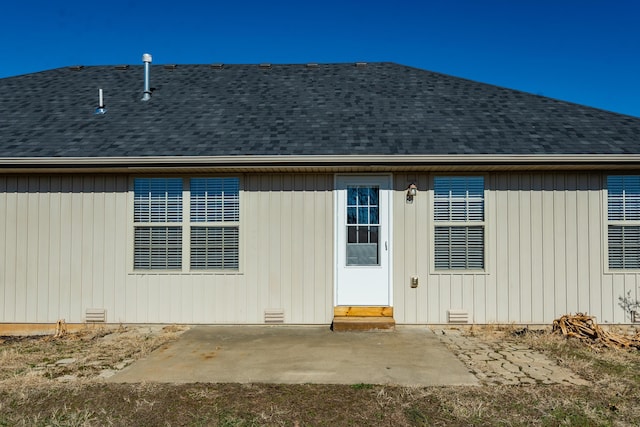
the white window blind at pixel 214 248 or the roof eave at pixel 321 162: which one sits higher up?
the roof eave at pixel 321 162

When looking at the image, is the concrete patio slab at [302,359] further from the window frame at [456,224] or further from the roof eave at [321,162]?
the roof eave at [321,162]

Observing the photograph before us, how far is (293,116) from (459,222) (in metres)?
3.29

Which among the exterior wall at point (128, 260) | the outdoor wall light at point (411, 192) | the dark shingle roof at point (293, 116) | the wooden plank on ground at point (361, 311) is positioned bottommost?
the wooden plank on ground at point (361, 311)

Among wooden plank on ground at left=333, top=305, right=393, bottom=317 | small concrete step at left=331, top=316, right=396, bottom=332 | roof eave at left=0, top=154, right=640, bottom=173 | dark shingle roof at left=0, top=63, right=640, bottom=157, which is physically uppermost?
dark shingle roof at left=0, top=63, right=640, bottom=157

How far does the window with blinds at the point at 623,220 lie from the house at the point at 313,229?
2cm

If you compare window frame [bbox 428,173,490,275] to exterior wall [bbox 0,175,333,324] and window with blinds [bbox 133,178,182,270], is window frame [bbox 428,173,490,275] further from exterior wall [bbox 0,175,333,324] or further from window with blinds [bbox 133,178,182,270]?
window with blinds [bbox 133,178,182,270]

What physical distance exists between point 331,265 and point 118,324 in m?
3.34

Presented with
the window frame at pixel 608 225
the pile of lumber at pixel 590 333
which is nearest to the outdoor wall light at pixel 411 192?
the pile of lumber at pixel 590 333

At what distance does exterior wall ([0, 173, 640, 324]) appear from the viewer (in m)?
6.86

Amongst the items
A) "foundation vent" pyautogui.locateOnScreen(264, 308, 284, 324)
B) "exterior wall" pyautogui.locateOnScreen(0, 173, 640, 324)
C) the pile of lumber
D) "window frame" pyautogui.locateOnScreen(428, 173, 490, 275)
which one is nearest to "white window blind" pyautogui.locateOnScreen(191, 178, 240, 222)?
"exterior wall" pyautogui.locateOnScreen(0, 173, 640, 324)

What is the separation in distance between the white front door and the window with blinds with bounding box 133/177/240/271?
62.9 inches

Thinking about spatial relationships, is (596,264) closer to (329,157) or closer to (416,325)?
(416,325)

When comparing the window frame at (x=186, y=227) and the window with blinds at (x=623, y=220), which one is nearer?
the window with blinds at (x=623, y=220)

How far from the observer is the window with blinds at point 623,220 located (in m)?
6.87
